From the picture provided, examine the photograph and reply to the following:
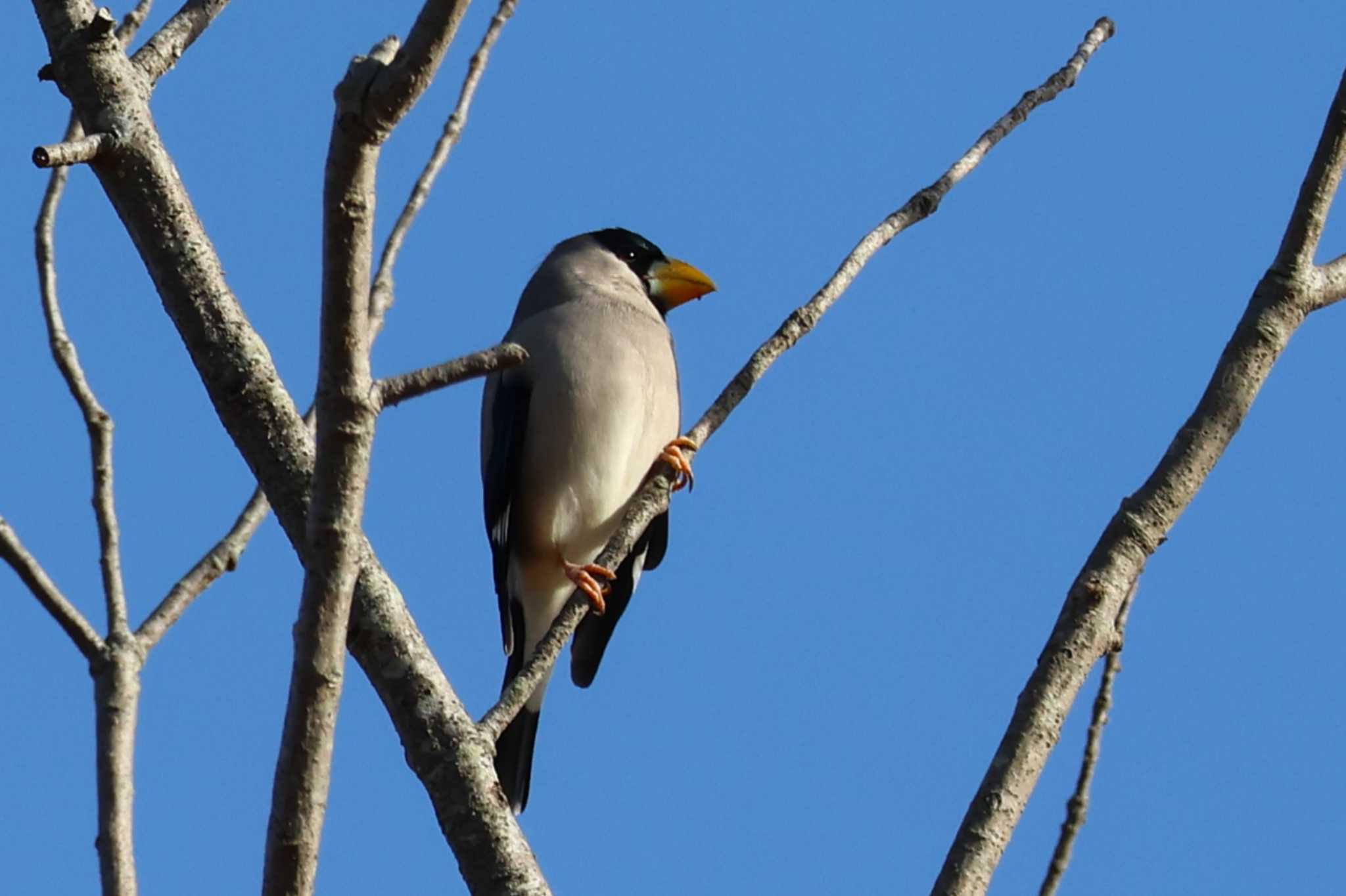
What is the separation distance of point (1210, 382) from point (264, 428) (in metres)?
1.66

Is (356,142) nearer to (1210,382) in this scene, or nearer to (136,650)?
(136,650)

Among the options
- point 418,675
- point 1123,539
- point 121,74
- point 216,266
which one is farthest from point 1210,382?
point 121,74

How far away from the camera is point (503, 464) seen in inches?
247

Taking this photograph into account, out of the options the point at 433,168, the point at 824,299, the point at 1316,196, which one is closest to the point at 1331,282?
the point at 1316,196

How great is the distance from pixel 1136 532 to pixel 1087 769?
45 centimetres

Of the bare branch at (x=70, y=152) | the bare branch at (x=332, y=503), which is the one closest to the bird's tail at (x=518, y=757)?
the bare branch at (x=70, y=152)

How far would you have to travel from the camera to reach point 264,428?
2.70 metres

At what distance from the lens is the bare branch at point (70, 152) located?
240 centimetres

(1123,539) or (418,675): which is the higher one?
(1123,539)

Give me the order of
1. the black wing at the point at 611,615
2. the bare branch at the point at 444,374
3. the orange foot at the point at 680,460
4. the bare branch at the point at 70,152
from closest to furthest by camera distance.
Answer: the bare branch at the point at 444,374
the bare branch at the point at 70,152
the orange foot at the point at 680,460
the black wing at the point at 611,615

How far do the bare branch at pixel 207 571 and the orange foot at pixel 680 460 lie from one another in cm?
132

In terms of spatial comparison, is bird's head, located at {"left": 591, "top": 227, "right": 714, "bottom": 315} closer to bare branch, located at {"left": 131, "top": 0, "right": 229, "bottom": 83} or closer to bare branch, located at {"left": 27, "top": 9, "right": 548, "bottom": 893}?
bare branch, located at {"left": 131, "top": 0, "right": 229, "bottom": 83}

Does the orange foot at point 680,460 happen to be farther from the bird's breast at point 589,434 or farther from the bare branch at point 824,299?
the bare branch at point 824,299

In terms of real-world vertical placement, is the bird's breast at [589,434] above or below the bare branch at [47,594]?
above
